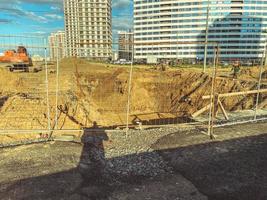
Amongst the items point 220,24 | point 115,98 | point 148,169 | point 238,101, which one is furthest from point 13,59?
point 220,24

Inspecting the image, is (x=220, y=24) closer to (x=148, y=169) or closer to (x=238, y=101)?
(x=238, y=101)

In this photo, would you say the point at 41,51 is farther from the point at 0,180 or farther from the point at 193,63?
the point at 193,63

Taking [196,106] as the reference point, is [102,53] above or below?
above

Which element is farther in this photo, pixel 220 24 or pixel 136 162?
pixel 220 24

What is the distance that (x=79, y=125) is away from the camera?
41.1 ft

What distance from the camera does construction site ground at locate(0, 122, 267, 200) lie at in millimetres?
4641

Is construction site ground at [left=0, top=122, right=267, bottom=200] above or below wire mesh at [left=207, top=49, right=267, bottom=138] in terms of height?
below

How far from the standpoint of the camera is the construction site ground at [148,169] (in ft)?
15.2

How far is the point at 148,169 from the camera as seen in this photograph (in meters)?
5.62

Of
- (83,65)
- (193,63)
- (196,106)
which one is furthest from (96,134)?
(193,63)

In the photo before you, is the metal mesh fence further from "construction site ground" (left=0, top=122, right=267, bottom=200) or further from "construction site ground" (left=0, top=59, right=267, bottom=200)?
"construction site ground" (left=0, top=122, right=267, bottom=200)

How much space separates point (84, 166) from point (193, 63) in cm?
3202

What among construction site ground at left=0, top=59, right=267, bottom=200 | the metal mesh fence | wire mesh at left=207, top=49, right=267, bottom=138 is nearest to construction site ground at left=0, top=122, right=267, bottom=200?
construction site ground at left=0, top=59, right=267, bottom=200

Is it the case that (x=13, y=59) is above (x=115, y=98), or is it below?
above
